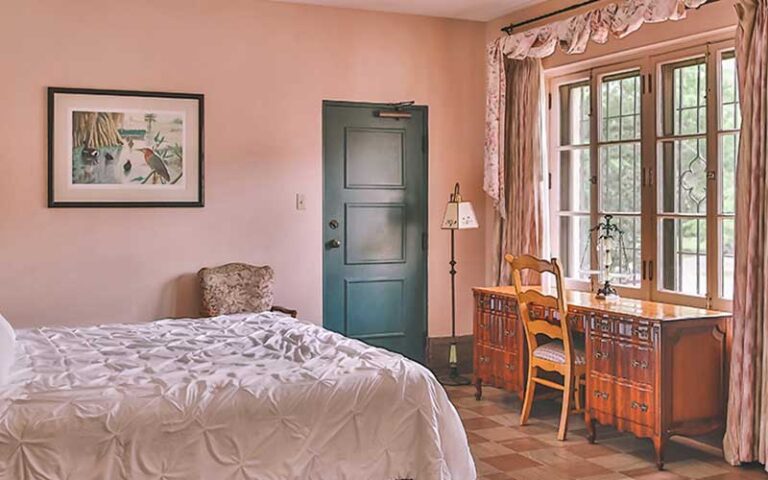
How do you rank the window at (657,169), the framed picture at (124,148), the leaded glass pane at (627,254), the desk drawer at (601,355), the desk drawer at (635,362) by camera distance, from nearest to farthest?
the desk drawer at (635,362) < the desk drawer at (601,355) < the window at (657,169) < the leaded glass pane at (627,254) < the framed picture at (124,148)

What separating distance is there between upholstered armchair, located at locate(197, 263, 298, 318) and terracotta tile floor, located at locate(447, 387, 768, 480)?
1529 mm

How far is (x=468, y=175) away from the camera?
6.45 m

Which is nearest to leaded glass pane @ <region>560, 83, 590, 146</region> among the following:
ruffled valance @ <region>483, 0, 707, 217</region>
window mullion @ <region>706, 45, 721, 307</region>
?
ruffled valance @ <region>483, 0, 707, 217</region>

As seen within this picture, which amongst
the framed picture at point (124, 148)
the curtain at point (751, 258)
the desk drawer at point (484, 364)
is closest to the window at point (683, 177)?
the curtain at point (751, 258)

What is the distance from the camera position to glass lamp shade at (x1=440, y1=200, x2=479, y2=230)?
5906 mm

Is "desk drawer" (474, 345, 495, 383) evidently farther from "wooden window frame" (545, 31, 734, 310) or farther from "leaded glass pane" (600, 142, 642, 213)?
"leaded glass pane" (600, 142, 642, 213)

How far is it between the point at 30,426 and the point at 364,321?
12.0ft

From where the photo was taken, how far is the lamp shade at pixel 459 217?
19.4 feet

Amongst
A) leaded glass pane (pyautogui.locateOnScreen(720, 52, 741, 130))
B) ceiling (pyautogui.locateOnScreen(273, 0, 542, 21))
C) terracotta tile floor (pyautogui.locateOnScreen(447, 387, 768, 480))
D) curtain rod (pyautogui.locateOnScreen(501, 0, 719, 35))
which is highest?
ceiling (pyautogui.locateOnScreen(273, 0, 542, 21))

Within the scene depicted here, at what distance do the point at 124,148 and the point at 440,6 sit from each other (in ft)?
8.07

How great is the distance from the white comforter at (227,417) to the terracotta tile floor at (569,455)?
1.04m

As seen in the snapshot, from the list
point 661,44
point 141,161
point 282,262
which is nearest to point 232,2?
point 141,161

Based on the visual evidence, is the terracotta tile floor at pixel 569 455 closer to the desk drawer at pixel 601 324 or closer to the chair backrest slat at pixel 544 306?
the chair backrest slat at pixel 544 306

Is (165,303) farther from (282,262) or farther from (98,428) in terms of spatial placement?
(98,428)
